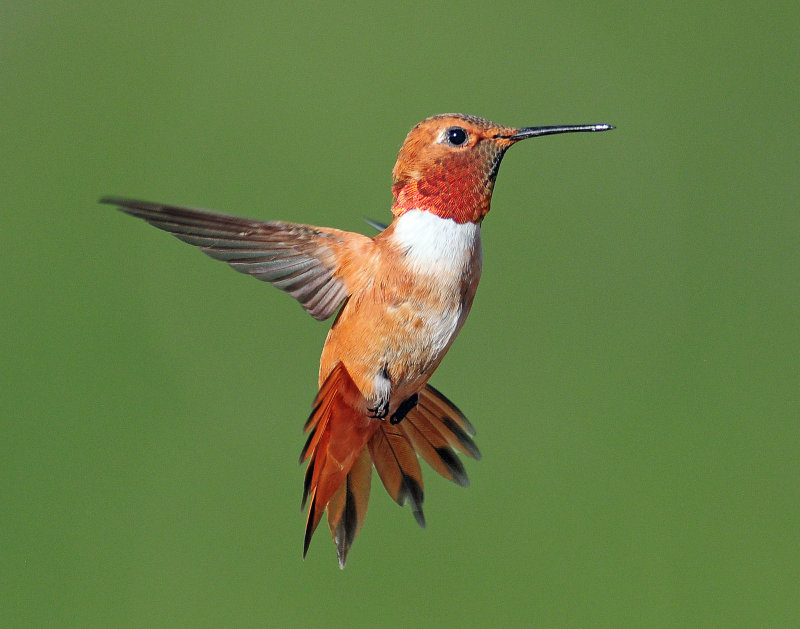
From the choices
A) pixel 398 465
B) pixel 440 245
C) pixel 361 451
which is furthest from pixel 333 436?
pixel 440 245

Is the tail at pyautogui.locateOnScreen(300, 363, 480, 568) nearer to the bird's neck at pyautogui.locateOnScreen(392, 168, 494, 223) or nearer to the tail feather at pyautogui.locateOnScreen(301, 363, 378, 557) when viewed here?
the tail feather at pyautogui.locateOnScreen(301, 363, 378, 557)

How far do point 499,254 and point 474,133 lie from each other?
293 cm

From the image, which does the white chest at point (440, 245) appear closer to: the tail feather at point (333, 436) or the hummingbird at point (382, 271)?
the hummingbird at point (382, 271)

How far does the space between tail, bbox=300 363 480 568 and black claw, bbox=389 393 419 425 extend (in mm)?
26

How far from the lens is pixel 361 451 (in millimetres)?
1422

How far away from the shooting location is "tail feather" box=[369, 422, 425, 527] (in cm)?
149

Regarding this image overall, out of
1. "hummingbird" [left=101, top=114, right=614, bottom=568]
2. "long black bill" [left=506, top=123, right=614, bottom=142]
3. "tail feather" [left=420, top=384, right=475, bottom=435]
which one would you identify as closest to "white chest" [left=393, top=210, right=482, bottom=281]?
"hummingbird" [left=101, top=114, right=614, bottom=568]

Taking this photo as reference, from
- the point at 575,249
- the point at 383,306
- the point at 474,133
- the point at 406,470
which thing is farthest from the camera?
the point at 575,249

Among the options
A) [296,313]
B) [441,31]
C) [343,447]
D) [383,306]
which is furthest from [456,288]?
[441,31]

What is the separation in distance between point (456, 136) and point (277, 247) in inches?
10.4

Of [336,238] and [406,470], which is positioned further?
[406,470]

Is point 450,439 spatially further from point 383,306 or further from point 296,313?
point 296,313

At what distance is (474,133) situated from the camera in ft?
3.86

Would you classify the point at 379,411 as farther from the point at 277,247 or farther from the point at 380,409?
the point at 277,247
